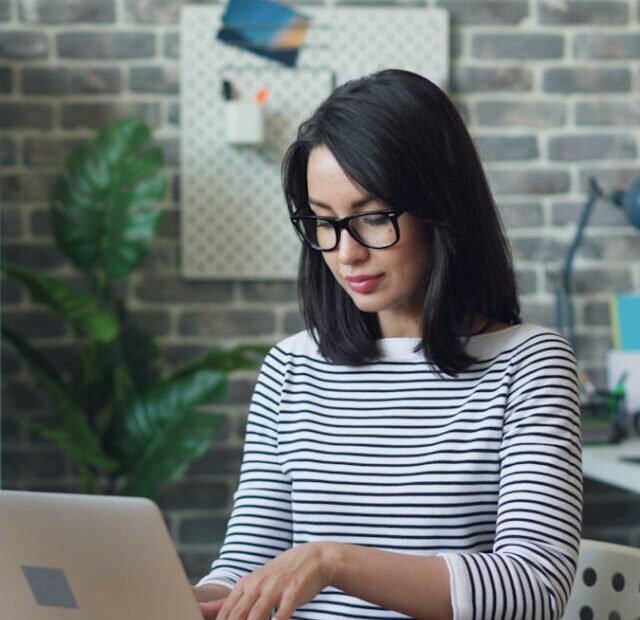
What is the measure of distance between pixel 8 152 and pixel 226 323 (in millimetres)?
692

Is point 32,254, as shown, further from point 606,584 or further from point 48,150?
point 606,584

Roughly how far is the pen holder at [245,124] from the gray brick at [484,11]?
1.84 feet

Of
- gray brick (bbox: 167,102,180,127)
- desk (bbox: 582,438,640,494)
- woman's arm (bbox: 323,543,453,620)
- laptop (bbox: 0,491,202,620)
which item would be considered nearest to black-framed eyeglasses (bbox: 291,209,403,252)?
woman's arm (bbox: 323,543,453,620)

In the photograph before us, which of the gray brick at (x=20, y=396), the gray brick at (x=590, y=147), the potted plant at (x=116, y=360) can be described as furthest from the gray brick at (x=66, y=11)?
the gray brick at (x=590, y=147)

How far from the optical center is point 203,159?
3.03 meters

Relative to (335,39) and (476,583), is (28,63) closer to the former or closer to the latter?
(335,39)

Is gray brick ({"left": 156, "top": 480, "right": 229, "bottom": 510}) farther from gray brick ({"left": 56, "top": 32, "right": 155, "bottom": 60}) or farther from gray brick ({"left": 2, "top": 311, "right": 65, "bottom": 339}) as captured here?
gray brick ({"left": 56, "top": 32, "right": 155, "bottom": 60})

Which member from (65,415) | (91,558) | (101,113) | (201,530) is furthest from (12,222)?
(91,558)

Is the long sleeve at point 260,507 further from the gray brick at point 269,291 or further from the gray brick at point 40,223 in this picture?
the gray brick at point 40,223

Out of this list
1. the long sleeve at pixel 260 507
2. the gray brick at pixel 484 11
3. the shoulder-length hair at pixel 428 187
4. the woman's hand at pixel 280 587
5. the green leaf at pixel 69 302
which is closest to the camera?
the woman's hand at pixel 280 587

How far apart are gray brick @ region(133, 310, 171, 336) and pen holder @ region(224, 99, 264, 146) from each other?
47 centimetres

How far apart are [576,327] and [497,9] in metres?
0.85

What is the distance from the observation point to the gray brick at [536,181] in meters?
3.11

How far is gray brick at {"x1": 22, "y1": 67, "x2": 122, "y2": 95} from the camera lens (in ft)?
9.88
